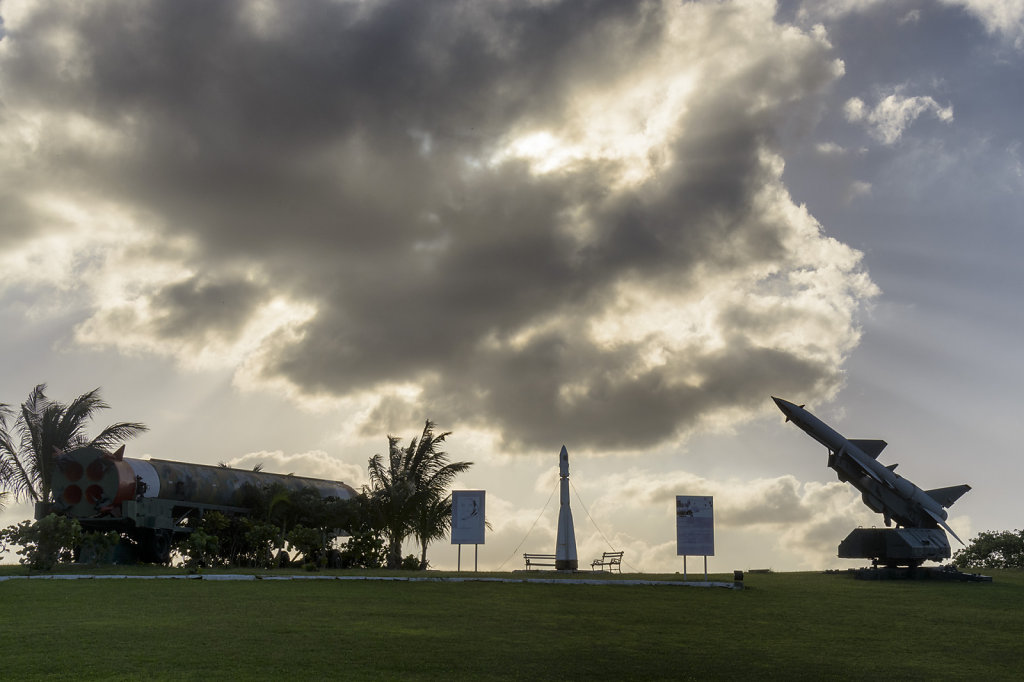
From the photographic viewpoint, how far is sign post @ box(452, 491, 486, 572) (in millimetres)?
34844

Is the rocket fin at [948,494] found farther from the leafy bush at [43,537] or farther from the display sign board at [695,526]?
the leafy bush at [43,537]

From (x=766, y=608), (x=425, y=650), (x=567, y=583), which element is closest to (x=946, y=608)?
(x=766, y=608)

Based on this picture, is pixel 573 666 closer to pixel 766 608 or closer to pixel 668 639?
pixel 668 639

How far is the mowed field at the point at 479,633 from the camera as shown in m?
13.7

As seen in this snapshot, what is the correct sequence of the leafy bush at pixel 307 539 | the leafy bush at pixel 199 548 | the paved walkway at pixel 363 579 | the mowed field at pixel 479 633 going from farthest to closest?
the leafy bush at pixel 307 539 < the leafy bush at pixel 199 548 < the paved walkway at pixel 363 579 < the mowed field at pixel 479 633

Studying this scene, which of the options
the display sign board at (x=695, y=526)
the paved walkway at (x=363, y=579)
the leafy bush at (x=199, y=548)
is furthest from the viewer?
the leafy bush at (x=199, y=548)

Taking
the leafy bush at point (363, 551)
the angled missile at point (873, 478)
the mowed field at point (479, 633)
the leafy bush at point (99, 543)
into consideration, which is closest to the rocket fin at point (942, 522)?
the angled missile at point (873, 478)

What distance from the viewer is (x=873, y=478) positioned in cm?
3922

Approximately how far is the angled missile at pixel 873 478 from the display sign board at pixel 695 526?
9.03 meters

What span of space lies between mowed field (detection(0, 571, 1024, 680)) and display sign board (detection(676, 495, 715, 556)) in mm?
4340

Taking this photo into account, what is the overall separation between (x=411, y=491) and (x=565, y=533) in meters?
7.30

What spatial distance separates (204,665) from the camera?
13.2 metres

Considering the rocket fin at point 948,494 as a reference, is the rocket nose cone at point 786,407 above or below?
above

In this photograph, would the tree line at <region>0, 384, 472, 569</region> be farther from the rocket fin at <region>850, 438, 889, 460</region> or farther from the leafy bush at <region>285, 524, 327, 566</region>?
the rocket fin at <region>850, 438, 889, 460</region>
